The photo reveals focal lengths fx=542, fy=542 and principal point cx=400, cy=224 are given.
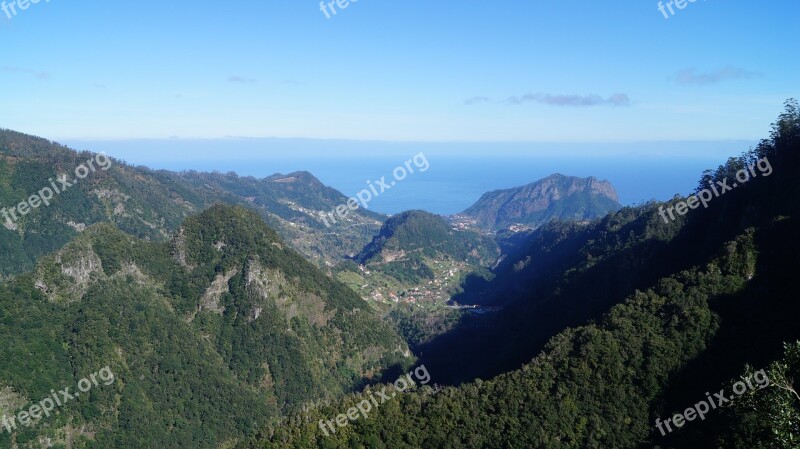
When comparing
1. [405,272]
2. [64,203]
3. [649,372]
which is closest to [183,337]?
[649,372]

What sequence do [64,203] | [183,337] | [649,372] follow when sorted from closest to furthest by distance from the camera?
1. [649,372]
2. [183,337]
3. [64,203]

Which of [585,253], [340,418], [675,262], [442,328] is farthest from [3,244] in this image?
[675,262]

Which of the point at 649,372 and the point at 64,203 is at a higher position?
the point at 64,203

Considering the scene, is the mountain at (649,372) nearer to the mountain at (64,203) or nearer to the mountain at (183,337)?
the mountain at (183,337)

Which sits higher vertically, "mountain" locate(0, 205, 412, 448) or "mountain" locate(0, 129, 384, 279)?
"mountain" locate(0, 129, 384, 279)

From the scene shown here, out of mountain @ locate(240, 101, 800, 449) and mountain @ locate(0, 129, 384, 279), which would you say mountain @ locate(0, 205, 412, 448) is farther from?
mountain @ locate(0, 129, 384, 279)

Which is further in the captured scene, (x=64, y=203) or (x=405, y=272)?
(x=405, y=272)

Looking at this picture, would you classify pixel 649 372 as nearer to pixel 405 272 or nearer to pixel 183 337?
pixel 183 337

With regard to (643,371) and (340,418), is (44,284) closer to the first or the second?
(340,418)

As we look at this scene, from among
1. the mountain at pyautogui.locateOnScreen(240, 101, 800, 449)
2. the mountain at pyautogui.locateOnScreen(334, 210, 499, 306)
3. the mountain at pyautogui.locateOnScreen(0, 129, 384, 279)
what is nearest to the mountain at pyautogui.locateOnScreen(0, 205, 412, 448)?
the mountain at pyautogui.locateOnScreen(240, 101, 800, 449)
